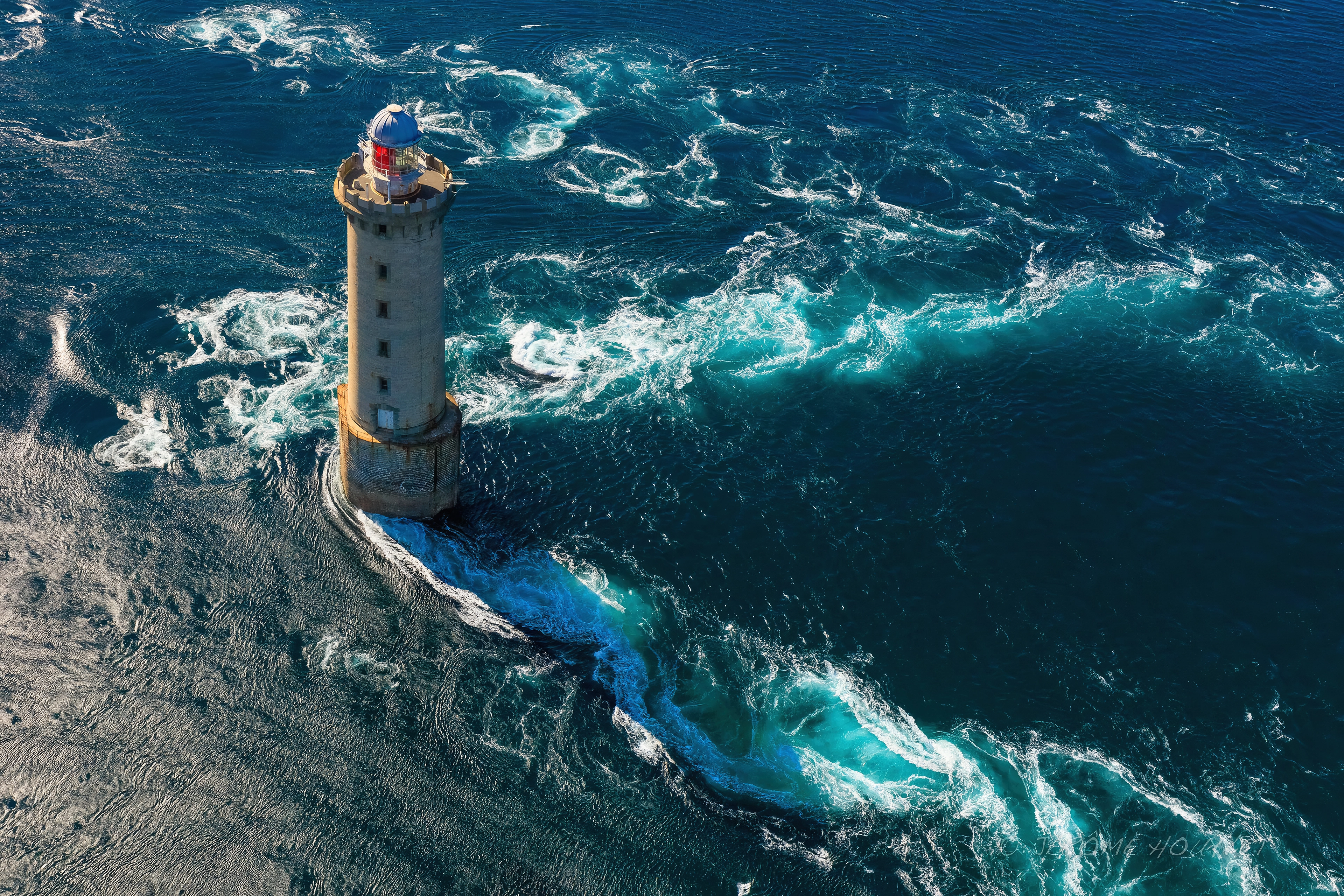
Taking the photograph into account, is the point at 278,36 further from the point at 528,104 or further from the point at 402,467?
the point at 402,467

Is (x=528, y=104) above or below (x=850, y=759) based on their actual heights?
above

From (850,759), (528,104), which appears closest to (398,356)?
(850,759)

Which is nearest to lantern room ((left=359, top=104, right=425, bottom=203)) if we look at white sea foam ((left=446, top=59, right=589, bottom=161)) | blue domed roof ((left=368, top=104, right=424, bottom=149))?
blue domed roof ((left=368, top=104, right=424, bottom=149))

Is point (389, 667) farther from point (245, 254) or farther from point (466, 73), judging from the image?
point (466, 73)

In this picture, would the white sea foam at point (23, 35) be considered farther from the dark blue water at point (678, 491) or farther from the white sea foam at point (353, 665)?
the white sea foam at point (353, 665)

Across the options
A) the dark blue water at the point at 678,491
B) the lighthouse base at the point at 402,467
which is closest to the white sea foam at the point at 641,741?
the dark blue water at the point at 678,491

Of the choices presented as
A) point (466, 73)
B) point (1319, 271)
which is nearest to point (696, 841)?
point (1319, 271)
